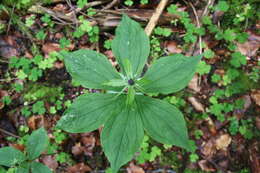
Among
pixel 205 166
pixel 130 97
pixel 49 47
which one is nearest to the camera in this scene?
pixel 130 97

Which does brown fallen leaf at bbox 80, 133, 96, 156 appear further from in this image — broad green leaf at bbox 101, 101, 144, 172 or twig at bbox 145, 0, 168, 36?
twig at bbox 145, 0, 168, 36

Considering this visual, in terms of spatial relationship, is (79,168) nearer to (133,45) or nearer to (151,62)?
(151,62)

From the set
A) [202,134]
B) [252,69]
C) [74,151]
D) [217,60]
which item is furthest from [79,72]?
[252,69]

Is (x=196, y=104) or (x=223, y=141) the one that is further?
(x=196, y=104)

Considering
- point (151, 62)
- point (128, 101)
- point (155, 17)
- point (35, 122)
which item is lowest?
point (35, 122)

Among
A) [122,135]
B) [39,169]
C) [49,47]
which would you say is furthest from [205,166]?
[49,47]

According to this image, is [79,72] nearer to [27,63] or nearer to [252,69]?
[27,63]
